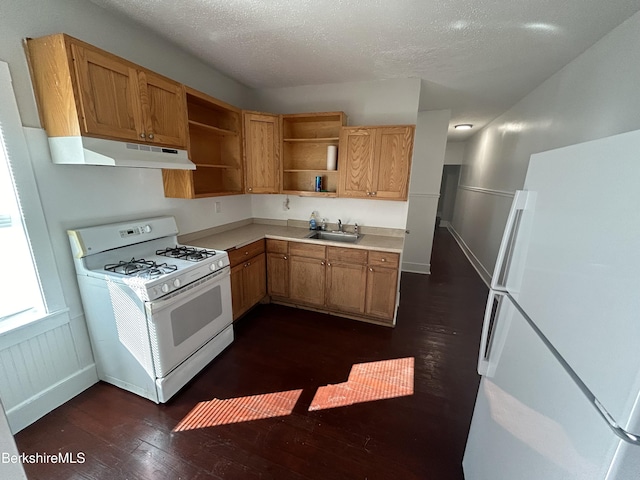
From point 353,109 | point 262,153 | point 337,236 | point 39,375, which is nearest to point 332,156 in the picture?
point 353,109

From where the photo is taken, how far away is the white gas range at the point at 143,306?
5.61ft

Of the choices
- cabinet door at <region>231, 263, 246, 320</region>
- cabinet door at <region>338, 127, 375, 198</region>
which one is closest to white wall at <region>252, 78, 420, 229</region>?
cabinet door at <region>338, 127, 375, 198</region>

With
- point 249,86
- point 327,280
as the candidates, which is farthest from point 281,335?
point 249,86

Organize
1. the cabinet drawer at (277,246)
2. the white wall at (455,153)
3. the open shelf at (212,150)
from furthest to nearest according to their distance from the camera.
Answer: the white wall at (455,153) < the cabinet drawer at (277,246) < the open shelf at (212,150)

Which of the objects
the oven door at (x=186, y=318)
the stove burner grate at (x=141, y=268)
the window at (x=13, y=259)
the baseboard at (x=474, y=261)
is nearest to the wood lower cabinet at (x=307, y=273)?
the oven door at (x=186, y=318)

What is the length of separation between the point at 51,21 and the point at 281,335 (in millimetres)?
2856

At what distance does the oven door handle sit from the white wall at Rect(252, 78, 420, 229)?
155cm

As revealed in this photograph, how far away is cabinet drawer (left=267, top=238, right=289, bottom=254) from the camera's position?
9.99 feet

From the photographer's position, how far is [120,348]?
6.08 feet

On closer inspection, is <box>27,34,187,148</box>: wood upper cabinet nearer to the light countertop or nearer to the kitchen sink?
the light countertop

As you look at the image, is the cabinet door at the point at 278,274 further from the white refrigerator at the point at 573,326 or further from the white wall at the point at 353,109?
the white refrigerator at the point at 573,326

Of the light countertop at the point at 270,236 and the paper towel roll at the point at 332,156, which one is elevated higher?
the paper towel roll at the point at 332,156

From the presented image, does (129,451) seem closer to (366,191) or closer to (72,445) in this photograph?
(72,445)

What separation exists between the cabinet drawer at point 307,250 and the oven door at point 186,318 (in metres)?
0.89
